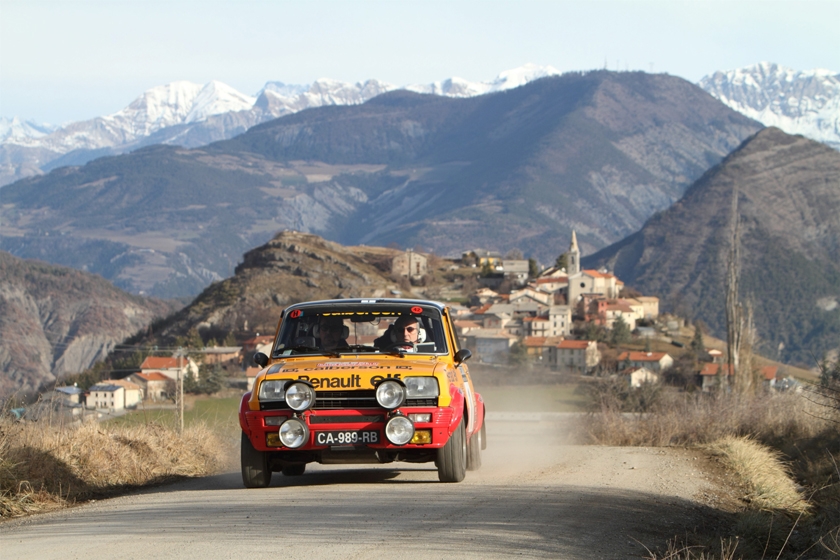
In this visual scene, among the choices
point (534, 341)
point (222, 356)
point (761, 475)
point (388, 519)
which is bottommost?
point (534, 341)

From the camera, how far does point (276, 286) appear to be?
142375mm

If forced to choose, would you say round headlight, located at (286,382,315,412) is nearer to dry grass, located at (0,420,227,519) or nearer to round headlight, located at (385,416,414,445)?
round headlight, located at (385,416,414,445)

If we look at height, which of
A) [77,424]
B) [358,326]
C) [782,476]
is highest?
[358,326]

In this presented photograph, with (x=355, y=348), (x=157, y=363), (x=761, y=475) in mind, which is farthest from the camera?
(x=157, y=363)

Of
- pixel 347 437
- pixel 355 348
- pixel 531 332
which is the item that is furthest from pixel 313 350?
pixel 531 332

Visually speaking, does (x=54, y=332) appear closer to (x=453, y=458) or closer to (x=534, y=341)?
(x=534, y=341)

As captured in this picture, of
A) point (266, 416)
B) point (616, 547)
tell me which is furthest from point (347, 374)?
point (616, 547)

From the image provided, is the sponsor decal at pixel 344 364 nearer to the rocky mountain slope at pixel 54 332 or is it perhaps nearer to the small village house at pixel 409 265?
the rocky mountain slope at pixel 54 332

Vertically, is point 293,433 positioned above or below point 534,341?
above

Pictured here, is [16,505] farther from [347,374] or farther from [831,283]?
[831,283]

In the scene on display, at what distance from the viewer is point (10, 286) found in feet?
646

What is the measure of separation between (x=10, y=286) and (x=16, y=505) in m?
202

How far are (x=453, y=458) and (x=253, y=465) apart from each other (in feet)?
6.77

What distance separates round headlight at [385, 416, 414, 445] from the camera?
9836mm
